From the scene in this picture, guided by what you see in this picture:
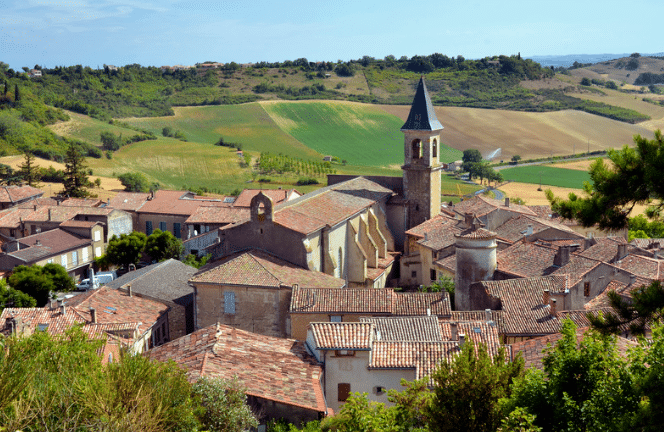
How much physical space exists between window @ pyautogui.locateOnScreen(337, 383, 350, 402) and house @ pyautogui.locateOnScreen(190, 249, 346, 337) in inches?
261

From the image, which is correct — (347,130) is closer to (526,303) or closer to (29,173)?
(29,173)

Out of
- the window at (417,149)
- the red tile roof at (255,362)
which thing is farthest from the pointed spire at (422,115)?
the red tile roof at (255,362)

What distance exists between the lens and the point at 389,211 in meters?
43.8

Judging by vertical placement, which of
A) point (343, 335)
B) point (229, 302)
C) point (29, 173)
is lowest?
point (229, 302)

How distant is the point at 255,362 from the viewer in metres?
20.0

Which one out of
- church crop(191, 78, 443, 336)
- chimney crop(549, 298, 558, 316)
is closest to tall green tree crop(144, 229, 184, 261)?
church crop(191, 78, 443, 336)

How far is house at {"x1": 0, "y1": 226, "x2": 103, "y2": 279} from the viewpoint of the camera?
4606 centimetres

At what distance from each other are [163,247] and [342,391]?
31.3 metres

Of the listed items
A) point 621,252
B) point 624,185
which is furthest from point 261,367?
point 621,252

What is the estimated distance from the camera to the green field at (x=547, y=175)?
80.6m

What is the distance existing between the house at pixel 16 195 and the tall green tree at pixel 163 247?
22.3 metres

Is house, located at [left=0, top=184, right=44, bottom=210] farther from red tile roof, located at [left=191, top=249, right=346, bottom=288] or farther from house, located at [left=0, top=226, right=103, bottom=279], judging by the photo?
red tile roof, located at [left=191, top=249, right=346, bottom=288]

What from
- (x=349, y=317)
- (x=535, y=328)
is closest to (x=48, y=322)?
(x=349, y=317)

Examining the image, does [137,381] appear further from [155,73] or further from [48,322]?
[155,73]
